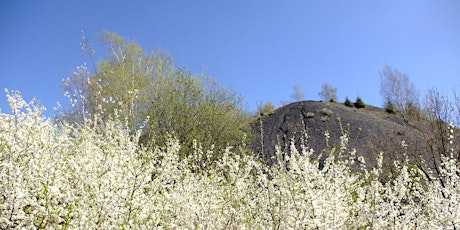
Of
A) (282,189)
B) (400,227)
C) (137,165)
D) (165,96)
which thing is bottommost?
(400,227)

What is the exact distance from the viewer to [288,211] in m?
4.27

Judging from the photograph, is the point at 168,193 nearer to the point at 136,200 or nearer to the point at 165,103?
the point at 136,200

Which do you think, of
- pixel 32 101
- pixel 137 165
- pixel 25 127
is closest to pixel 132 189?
pixel 137 165

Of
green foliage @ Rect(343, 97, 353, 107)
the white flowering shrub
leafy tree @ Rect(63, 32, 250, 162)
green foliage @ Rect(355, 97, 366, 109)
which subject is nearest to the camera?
the white flowering shrub

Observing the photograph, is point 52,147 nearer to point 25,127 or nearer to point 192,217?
point 25,127

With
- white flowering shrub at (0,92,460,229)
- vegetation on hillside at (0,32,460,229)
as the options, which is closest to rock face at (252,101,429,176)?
vegetation on hillside at (0,32,460,229)

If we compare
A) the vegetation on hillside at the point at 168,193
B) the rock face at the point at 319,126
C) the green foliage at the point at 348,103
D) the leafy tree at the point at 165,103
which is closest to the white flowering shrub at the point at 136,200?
the vegetation on hillside at the point at 168,193

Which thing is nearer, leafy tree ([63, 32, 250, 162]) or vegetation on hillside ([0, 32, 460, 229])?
vegetation on hillside ([0, 32, 460, 229])

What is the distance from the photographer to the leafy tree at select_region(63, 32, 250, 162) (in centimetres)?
1411

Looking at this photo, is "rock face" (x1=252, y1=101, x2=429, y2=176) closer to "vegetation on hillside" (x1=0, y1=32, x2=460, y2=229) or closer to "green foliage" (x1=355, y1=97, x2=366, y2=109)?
"green foliage" (x1=355, y1=97, x2=366, y2=109)

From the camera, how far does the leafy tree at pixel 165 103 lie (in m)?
14.1

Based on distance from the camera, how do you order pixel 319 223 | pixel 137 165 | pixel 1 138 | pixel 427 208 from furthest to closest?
pixel 427 208 < pixel 1 138 < pixel 137 165 < pixel 319 223

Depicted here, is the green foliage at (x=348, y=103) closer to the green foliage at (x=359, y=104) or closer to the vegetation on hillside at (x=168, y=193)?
the green foliage at (x=359, y=104)

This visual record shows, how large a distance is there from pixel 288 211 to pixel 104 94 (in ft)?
42.1
